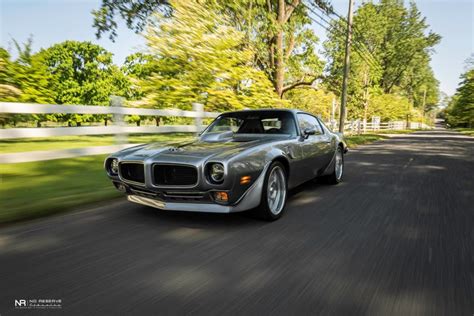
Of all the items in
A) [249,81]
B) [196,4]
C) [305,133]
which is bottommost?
[305,133]

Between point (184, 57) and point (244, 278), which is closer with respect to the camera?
point (244, 278)

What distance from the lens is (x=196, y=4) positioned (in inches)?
423

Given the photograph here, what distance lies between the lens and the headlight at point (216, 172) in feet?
10.6

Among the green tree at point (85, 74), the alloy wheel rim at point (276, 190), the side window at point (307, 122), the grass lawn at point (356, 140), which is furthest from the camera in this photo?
the green tree at point (85, 74)

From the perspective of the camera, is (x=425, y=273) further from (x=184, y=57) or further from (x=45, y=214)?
(x=184, y=57)

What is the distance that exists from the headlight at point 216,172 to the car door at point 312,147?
1.67m

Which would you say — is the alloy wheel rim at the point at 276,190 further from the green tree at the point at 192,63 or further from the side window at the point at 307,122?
the green tree at the point at 192,63

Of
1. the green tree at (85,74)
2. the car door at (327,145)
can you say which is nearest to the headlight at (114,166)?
the car door at (327,145)

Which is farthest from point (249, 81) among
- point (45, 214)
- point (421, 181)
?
point (45, 214)

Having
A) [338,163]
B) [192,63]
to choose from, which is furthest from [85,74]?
[338,163]

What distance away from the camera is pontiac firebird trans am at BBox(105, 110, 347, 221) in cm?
→ 328

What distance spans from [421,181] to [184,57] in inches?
292

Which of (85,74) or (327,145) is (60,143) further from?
(85,74)

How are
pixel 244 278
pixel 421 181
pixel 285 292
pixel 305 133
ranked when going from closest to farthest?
pixel 285 292 → pixel 244 278 → pixel 305 133 → pixel 421 181
